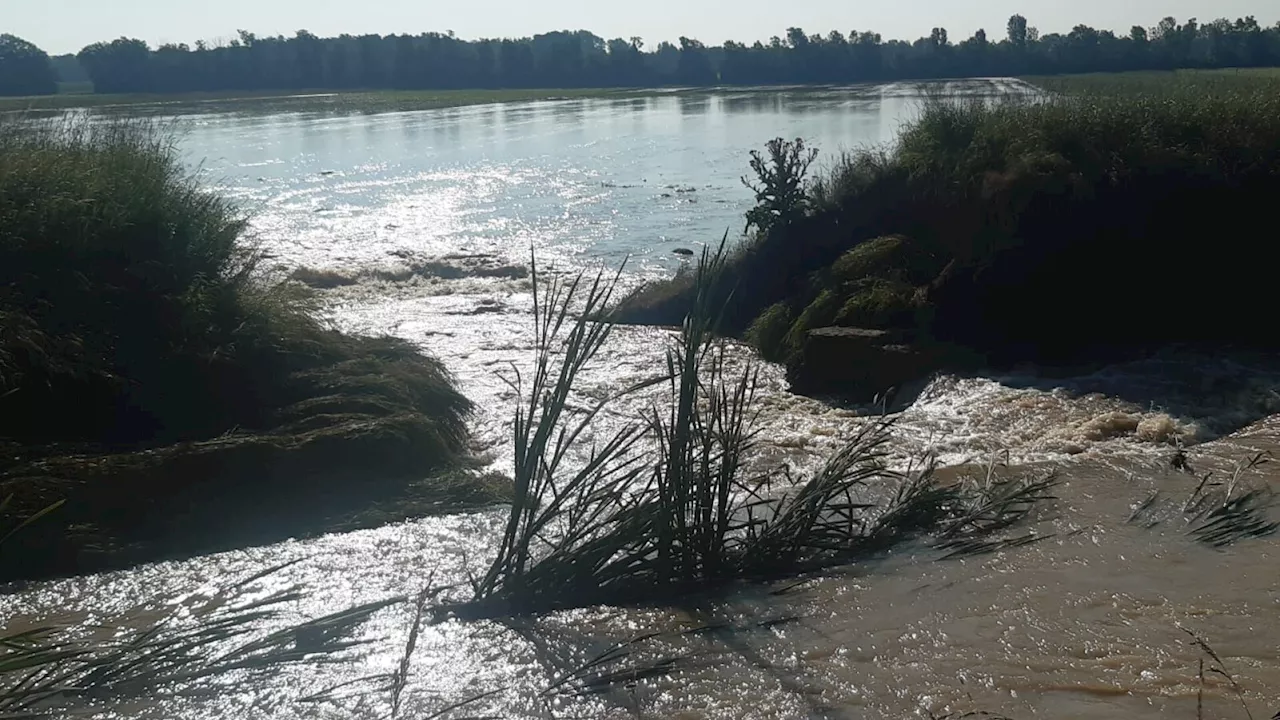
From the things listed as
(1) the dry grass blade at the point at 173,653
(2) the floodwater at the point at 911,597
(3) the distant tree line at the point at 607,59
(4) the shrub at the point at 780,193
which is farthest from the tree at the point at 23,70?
(1) the dry grass blade at the point at 173,653

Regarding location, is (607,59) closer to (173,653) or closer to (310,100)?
(310,100)

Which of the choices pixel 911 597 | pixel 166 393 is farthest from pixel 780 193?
pixel 911 597

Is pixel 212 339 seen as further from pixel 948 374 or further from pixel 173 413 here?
pixel 948 374

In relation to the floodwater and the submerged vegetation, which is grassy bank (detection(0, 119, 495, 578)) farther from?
the submerged vegetation

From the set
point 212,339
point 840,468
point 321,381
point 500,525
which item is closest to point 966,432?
point 840,468

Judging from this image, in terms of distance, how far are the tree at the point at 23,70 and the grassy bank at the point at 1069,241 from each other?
65.3 m

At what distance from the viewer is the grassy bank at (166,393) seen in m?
6.37

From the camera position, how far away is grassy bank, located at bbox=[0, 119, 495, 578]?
20.9 feet

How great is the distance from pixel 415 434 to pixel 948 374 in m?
4.94

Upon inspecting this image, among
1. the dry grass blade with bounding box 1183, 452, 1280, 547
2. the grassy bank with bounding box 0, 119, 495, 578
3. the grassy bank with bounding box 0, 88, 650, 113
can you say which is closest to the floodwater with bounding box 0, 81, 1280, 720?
the dry grass blade with bounding box 1183, 452, 1280, 547

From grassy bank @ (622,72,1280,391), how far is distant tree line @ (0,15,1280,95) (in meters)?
69.7

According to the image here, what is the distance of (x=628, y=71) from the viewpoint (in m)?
111

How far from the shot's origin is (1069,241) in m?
10.9

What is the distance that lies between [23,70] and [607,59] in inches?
2280
